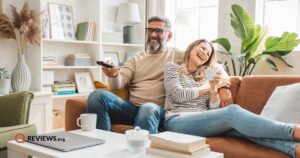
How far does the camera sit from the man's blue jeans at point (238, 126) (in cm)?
161

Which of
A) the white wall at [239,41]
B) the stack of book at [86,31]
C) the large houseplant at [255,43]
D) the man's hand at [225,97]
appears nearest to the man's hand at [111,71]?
the man's hand at [225,97]

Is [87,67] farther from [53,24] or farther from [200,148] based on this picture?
[200,148]

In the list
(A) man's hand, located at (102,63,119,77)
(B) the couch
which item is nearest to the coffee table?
(B) the couch

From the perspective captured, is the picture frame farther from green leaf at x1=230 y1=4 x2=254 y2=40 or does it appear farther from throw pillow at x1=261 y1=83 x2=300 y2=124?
throw pillow at x1=261 y1=83 x2=300 y2=124

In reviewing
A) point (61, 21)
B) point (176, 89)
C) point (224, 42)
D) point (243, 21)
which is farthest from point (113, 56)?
point (176, 89)

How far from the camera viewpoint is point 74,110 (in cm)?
230

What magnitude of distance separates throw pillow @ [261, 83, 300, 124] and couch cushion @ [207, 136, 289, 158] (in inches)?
10.4

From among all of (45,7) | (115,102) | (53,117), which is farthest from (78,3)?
(115,102)

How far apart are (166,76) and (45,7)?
1.95 meters

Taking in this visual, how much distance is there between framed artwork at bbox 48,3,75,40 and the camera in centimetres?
358

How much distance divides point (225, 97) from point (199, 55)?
0.34m

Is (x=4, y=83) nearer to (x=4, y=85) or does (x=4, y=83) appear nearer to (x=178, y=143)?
(x=4, y=85)

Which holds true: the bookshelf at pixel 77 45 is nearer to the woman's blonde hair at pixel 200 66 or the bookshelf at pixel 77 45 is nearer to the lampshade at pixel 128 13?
the lampshade at pixel 128 13

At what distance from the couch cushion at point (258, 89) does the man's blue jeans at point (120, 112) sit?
22.4 inches
